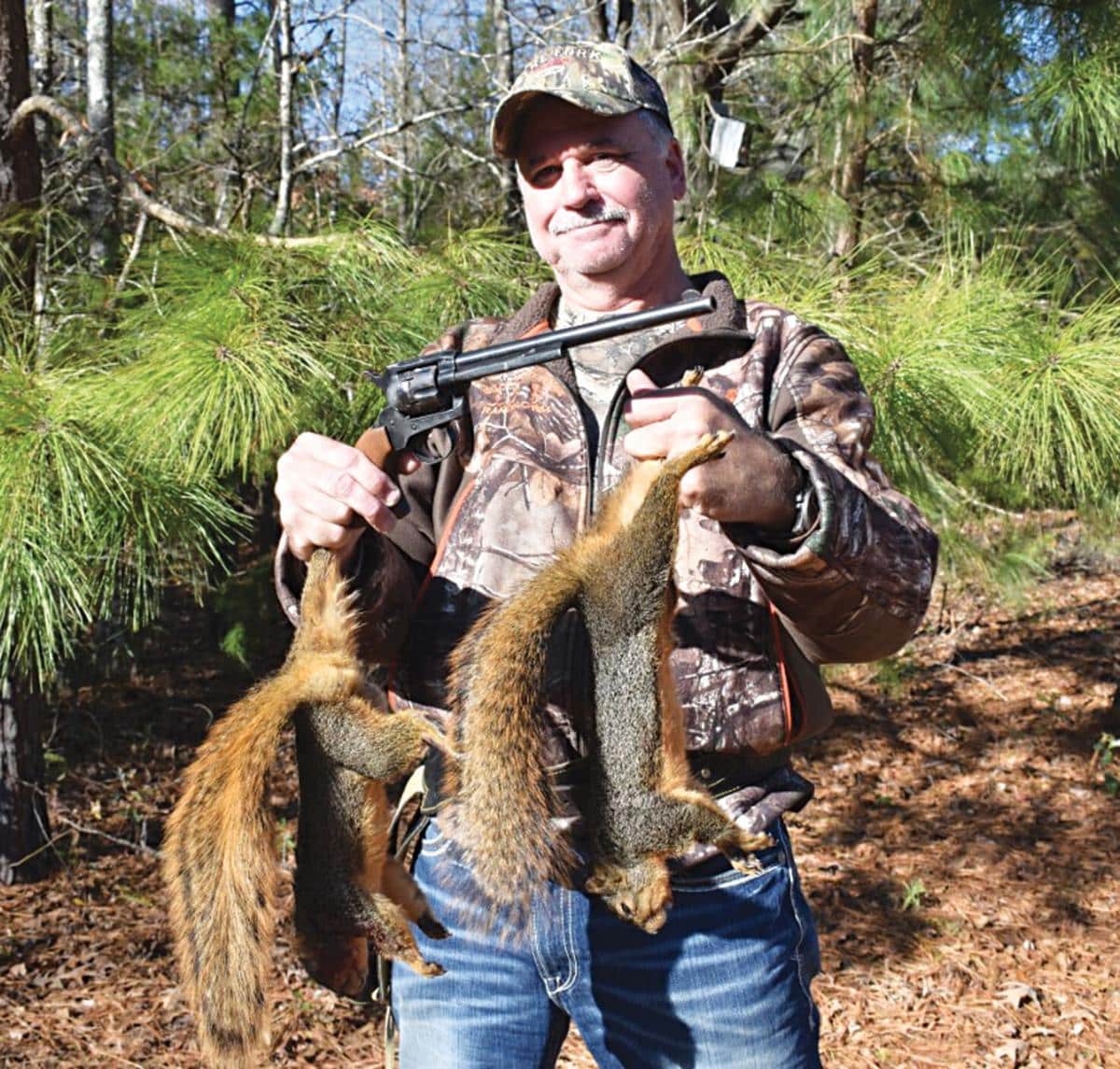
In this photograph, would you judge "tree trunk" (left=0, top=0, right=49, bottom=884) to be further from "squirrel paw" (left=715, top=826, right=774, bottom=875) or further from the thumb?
"squirrel paw" (left=715, top=826, right=774, bottom=875)

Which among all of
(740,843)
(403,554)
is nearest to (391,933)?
(740,843)

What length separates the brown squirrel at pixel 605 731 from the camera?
121cm

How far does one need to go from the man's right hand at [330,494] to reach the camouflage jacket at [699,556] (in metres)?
0.12

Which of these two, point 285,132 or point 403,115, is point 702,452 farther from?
point 403,115

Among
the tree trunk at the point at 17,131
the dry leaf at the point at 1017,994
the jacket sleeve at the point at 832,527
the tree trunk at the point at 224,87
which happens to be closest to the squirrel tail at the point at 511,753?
the jacket sleeve at the point at 832,527

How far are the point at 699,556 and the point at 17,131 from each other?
267 centimetres

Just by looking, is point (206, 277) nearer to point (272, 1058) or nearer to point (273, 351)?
point (273, 351)

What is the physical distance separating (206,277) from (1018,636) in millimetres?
5886

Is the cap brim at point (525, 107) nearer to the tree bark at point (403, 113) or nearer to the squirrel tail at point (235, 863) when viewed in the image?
the squirrel tail at point (235, 863)

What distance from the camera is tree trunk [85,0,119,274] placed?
3211 millimetres

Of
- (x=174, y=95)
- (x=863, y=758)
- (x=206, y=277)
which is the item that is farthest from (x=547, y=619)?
(x=174, y=95)

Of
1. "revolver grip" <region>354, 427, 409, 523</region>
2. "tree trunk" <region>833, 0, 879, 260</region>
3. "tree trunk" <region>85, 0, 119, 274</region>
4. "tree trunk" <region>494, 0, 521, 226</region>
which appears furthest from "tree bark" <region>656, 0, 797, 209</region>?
"revolver grip" <region>354, 427, 409, 523</region>

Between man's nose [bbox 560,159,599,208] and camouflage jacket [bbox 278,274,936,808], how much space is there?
222mm

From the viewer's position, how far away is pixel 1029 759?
528 centimetres
